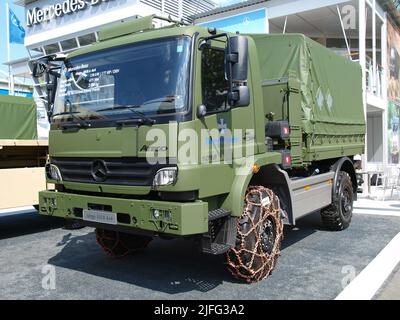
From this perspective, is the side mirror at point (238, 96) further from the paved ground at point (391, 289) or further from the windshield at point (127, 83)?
the paved ground at point (391, 289)

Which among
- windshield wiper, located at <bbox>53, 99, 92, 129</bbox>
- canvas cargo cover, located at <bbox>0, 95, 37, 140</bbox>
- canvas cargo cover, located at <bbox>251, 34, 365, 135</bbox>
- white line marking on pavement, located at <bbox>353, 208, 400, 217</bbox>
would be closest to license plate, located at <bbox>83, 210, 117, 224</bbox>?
windshield wiper, located at <bbox>53, 99, 92, 129</bbox>

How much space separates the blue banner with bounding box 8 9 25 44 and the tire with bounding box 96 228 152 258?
2061 cm

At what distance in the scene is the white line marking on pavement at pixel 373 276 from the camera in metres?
4.30

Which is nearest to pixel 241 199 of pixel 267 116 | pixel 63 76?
pixel 267 116

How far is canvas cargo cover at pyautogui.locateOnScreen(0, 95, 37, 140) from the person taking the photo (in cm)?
838

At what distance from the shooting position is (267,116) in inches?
229

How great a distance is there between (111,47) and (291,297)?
324 cm

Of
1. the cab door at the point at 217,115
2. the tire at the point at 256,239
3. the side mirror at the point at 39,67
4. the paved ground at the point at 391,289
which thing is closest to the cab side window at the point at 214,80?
the cab door at the point at 217,115

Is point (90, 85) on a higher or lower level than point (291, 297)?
higher

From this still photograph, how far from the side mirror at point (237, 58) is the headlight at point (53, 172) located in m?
2.34

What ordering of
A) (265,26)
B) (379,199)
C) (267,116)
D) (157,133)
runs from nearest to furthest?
(157,133), (267,116), (379,199), (265,26)

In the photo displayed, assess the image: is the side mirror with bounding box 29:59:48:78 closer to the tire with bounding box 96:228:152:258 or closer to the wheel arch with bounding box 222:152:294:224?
the tire with bounding box 96:228:152:258

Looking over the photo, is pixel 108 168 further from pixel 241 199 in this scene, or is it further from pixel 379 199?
pixel 379 199

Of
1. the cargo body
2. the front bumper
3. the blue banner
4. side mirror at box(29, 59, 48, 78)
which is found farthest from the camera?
the blue banner
